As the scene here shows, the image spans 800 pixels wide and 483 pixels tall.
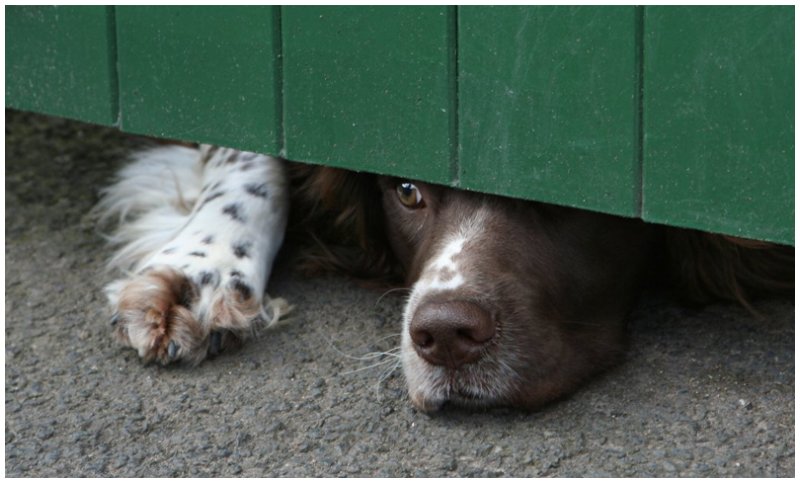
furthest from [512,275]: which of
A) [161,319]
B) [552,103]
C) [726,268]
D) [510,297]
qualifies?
[161,319]

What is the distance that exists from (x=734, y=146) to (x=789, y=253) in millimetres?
837

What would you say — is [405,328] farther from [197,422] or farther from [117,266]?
[117,266]

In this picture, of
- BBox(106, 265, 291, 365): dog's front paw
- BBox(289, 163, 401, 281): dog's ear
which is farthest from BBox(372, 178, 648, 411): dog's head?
BBox(106, 265, 291, 365): dog's front paw

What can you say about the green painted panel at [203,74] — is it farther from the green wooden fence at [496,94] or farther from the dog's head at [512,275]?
the dog's head at [512,275]

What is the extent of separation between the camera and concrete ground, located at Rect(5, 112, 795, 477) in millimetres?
2859

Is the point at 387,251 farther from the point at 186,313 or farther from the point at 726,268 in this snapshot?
the point at 726,268

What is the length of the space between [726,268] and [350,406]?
1.02m

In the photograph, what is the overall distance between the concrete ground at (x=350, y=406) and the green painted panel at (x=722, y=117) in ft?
1.41

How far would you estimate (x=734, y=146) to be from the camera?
2.77m

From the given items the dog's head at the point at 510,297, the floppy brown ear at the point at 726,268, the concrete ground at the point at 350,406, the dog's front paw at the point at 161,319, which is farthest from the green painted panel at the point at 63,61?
the floppy brown ear at the point at 726,268

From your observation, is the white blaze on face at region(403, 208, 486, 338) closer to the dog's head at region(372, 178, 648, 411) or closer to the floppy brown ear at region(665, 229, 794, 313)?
the dog's head at region(372, 178, 648, 411)

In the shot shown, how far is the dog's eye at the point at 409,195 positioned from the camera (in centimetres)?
350

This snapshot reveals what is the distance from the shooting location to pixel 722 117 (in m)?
2.77

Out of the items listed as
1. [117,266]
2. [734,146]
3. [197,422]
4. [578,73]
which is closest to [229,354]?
[197,422]
